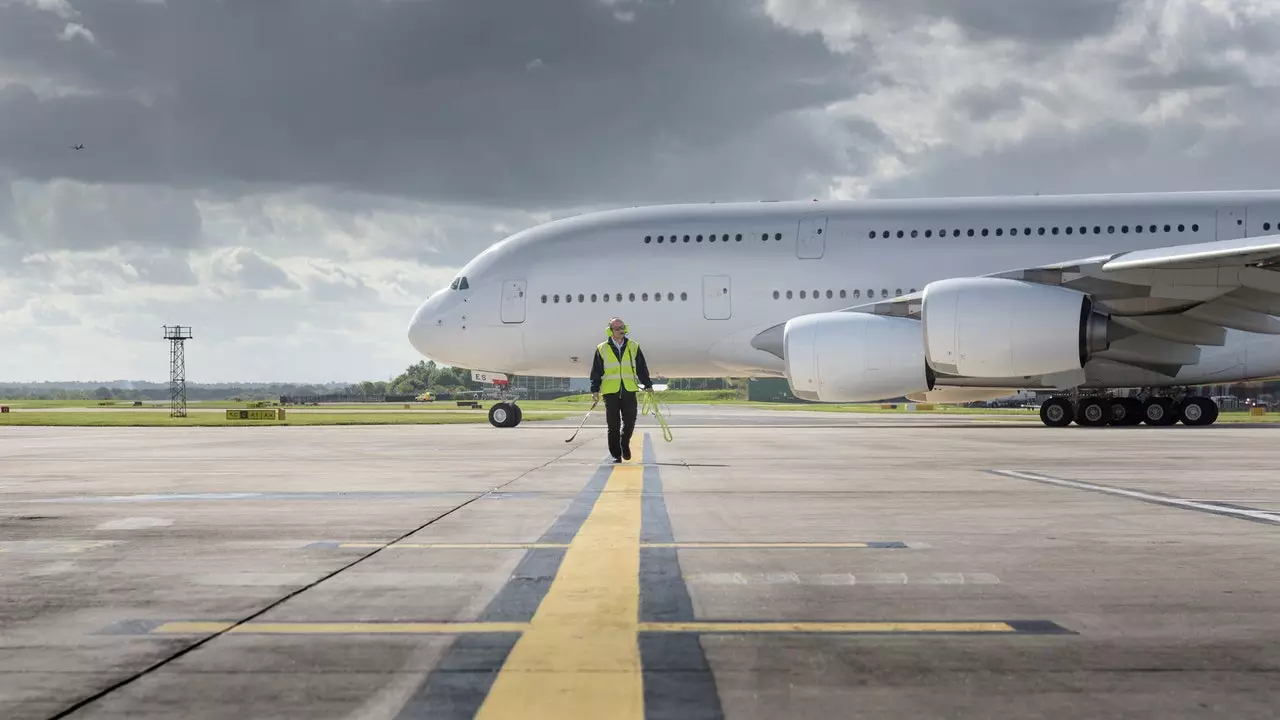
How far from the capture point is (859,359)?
18.2 m

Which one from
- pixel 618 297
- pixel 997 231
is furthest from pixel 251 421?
pixel 997 231

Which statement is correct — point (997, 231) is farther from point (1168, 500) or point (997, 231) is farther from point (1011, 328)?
point (1168, 500)

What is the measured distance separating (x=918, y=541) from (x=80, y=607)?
4.03 metres

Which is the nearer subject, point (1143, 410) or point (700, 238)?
point (1143, 410)

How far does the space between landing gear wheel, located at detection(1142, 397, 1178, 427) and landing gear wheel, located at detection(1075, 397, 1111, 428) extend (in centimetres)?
77

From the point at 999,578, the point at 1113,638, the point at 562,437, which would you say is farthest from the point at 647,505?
the point at 562,437

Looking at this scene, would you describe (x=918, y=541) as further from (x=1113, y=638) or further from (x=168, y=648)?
(x=168, y=648)

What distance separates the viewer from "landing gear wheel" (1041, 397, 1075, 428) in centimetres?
2295

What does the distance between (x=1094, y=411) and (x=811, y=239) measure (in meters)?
7.01

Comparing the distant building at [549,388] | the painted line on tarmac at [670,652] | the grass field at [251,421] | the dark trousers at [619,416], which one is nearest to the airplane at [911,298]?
the dark trousers at [619,416]

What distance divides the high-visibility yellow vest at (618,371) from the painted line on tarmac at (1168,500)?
183 inches

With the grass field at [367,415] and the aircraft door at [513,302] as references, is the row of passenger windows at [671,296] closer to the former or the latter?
the aircraft door at [513,302]

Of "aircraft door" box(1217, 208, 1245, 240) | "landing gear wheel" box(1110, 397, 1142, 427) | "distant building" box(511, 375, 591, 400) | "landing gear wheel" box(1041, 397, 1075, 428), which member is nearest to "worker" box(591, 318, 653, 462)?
"landing gear wheel" box(1041, 397, 1075, 428)

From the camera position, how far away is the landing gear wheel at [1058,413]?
22953 mm
